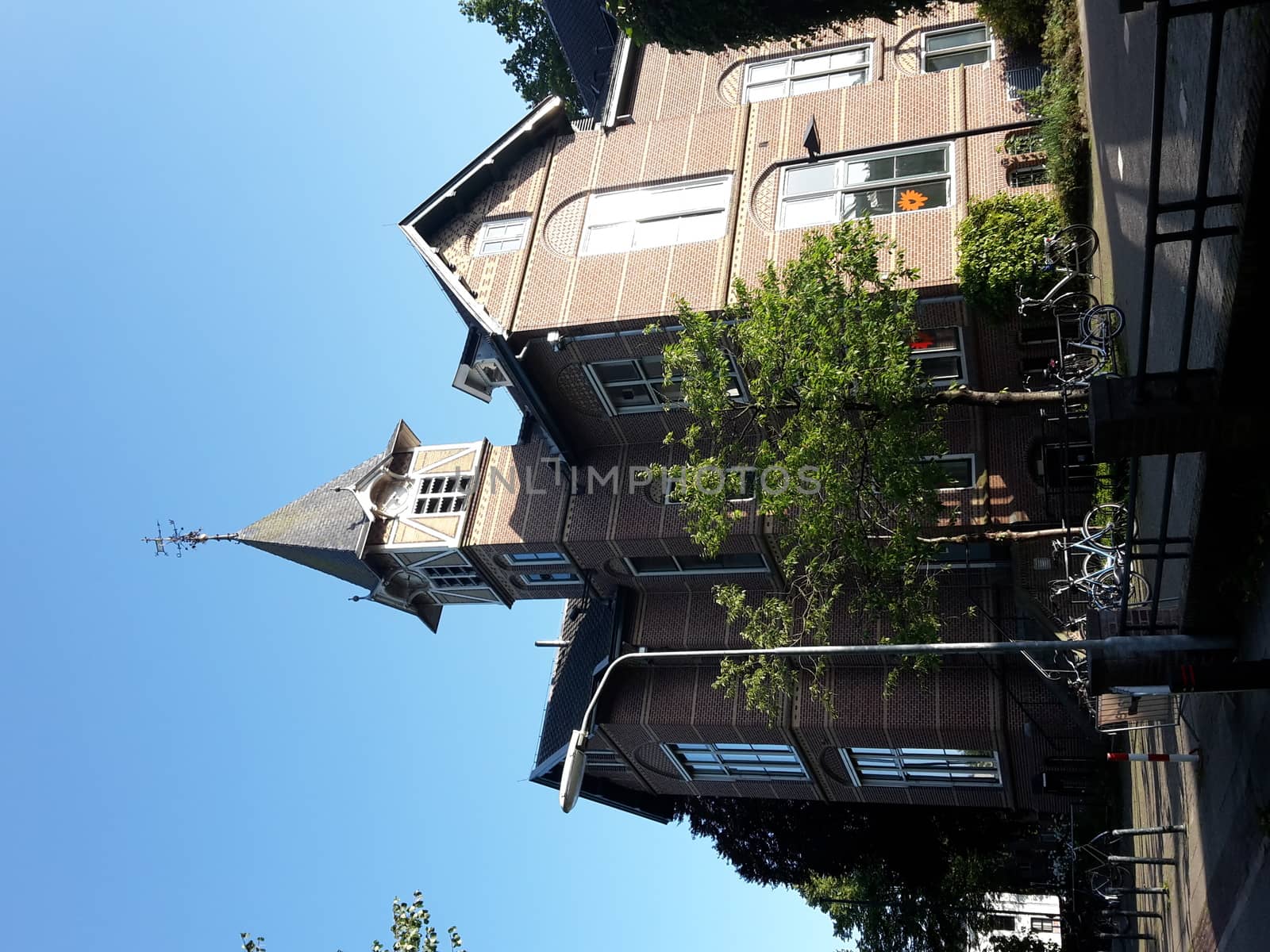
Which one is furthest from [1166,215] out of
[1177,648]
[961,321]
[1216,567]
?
[961,321]

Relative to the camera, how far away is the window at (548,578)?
2719 cm

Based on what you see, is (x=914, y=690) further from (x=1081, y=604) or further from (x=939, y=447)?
(x=939, y=447)

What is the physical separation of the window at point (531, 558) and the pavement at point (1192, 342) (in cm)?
1462

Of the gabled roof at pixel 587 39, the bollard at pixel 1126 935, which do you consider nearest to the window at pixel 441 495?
the gabled roof at pixel 587 39

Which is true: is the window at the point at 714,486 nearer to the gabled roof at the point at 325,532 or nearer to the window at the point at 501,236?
the window at the point at 501,236

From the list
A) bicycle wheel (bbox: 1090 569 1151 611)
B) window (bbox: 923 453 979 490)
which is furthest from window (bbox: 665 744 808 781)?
bicycle wheel (bbox: 1090 569 1151 611)

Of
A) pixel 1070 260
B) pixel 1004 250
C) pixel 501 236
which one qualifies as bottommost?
pixel 1070 260

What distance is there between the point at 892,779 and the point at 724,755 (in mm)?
4423

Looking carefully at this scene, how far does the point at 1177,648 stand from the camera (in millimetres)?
10969

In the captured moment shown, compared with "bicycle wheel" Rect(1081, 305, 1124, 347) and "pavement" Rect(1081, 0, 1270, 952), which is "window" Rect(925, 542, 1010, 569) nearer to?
"pavement" Rect(1081, 0, 1270, 952)

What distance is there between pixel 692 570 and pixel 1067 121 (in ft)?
44.1

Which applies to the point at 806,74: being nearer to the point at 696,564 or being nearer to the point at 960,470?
the point at 960,470

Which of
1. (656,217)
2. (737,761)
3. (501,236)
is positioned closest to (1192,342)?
(656,217)

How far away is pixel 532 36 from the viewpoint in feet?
137
